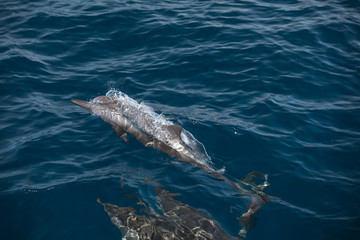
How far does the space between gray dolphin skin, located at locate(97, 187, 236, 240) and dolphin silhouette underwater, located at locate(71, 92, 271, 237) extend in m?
0.91

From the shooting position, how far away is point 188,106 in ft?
36.9

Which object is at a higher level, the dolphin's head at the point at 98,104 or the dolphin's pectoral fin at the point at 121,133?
the dolphin's head at the point at 98,104

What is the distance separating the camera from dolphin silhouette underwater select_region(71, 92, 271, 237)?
8.07m

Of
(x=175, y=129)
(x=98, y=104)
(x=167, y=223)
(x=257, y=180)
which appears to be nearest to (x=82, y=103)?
(x=98, y=104)

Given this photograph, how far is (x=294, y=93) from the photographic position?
11758 mm

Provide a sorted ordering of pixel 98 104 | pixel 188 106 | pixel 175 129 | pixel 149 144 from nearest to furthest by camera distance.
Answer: pixel 175 129, pixel 149 144, pixel 98 104, pixel 188 106

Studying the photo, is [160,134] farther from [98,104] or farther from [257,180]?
[257,180]

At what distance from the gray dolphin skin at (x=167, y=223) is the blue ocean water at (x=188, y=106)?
0.24 meters

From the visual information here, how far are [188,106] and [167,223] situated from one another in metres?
4.99

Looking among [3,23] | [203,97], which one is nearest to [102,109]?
[203,97]

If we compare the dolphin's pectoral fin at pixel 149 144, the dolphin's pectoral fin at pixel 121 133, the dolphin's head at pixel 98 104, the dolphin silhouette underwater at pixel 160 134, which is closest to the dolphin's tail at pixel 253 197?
the dolphin silhouette underwater at pixel 160 134

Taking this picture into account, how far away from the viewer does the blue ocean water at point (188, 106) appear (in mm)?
7766

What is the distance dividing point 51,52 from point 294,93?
34.5ft

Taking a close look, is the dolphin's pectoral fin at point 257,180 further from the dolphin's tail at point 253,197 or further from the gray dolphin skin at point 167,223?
the gray dolphin skin at point 167,223
